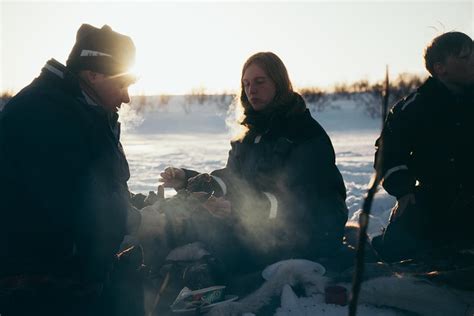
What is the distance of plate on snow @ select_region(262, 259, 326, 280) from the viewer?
3.12 m

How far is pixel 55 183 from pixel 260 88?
1.77 metres

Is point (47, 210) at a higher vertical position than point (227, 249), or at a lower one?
higher

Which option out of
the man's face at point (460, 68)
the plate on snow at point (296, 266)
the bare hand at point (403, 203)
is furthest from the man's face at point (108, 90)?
the man's face at point (460, 68)

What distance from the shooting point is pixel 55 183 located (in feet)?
7.22

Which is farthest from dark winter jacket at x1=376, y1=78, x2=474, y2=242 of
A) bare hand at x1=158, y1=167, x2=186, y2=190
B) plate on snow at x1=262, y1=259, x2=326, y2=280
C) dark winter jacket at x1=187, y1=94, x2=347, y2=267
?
bare hand at x1=158, y1=167, x2=186, y2=190

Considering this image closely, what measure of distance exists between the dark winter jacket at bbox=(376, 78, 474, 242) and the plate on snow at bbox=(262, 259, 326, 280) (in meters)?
0.70

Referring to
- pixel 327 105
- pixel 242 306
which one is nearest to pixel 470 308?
pixel 242 306

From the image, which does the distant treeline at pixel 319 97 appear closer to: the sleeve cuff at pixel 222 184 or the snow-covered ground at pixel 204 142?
the snow-covered ground at pixel 204 142

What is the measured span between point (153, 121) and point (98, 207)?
56.7 feet

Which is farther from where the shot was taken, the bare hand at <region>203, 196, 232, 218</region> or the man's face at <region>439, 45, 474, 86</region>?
the bare hand at <region>203, 196, 232, 218</region>

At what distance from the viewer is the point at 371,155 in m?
10.1

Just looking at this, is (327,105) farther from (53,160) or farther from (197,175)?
(53,160)

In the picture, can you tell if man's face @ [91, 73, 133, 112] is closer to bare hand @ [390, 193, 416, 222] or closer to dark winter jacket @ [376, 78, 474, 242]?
dark winter jacket @ [376, 78, 474, 242]

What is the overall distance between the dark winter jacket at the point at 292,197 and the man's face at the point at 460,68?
2.79 feet
